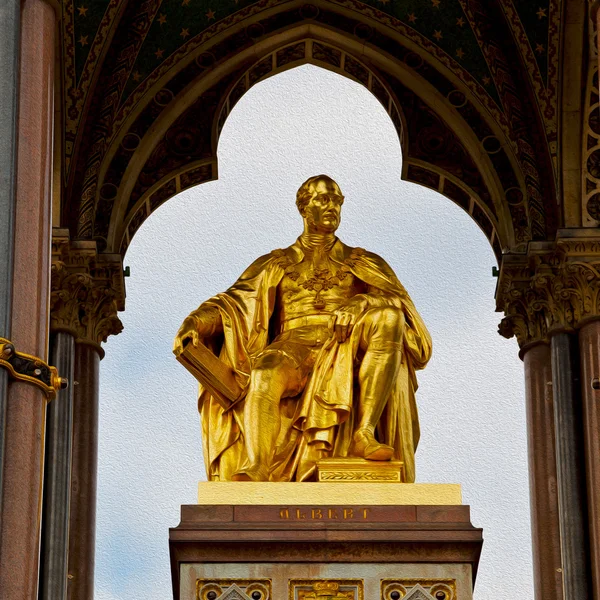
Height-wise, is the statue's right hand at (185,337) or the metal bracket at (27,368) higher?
the statue's right hand at (185,337)

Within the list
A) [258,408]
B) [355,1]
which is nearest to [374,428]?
[258,408]

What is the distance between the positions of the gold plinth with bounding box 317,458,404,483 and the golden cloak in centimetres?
26

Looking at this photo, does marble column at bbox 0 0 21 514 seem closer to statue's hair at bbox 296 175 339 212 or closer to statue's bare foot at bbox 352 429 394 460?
statue's bare foot at bbox 352 429 394 460

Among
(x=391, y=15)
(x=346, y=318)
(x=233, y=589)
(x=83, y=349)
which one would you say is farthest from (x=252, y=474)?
(x=391, y=15)

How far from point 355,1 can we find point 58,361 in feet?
14.4

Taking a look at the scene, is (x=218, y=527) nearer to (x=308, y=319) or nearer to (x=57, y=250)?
(x=308, y=319)

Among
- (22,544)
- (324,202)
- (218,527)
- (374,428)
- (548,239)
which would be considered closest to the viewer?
(22,544)

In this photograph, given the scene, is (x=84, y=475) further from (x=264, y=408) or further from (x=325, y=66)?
(x=325, y=66)

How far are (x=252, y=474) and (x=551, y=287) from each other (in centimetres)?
392

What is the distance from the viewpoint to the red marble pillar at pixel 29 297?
11125mm

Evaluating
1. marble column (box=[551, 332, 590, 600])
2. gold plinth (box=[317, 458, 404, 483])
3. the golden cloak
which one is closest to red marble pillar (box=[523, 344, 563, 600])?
marble column (box=[551, 332, 590, 600])

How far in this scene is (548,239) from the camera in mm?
17188

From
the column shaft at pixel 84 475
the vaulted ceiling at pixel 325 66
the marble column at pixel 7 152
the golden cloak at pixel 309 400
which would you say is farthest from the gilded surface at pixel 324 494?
the vaulted ceiling at pixel 325 66

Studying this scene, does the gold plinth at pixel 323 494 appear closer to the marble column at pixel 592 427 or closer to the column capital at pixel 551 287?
the marble column at pixel 592 427
